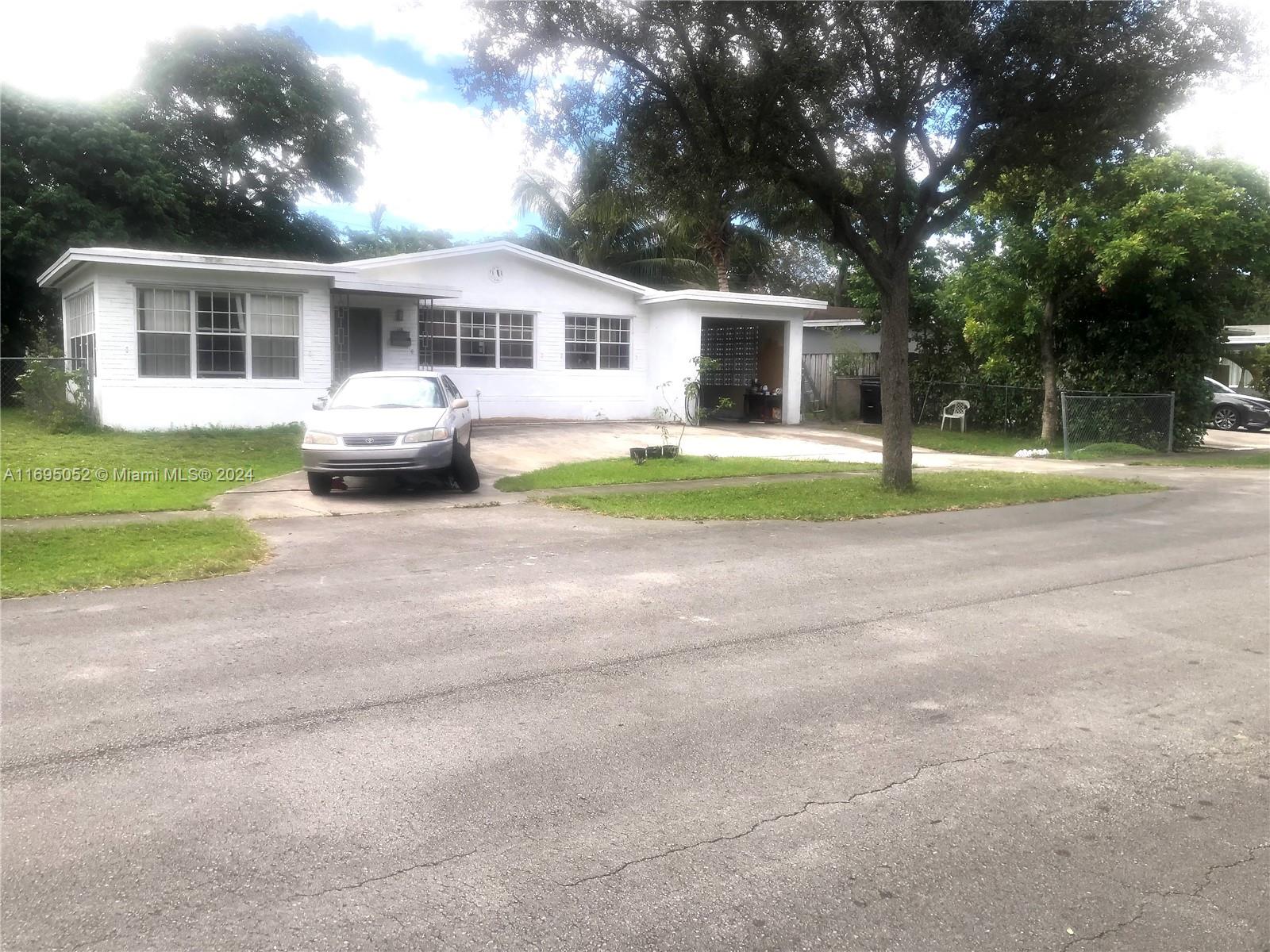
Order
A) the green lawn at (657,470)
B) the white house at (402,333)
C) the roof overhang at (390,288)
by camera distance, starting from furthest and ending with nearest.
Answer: the roof overhang at (390,288)
the white house at (402,333)
the green lawn at (657,470)

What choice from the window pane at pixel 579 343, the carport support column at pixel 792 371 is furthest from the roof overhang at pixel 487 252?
the carport support column at pixel 792 371

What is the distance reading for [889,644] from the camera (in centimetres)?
628

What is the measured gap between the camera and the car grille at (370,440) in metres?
12.6

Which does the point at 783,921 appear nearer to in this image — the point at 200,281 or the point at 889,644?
the point at 889,644

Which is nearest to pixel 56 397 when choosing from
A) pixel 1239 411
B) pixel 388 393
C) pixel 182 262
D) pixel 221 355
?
pixel 221 355

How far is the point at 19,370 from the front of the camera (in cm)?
2539

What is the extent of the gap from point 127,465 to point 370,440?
4654mm

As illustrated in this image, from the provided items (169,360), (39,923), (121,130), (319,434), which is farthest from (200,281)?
(39,923)

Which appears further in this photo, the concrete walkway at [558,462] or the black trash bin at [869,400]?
the black trash bin at [869,400]

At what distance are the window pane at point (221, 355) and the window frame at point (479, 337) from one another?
3.87m

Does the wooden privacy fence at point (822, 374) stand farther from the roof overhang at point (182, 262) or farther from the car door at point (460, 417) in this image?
the car door at point (460, 417)

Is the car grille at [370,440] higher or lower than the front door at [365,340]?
lower

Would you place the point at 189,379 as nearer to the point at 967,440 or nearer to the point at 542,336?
the point at 542,336

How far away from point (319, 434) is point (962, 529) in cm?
802
